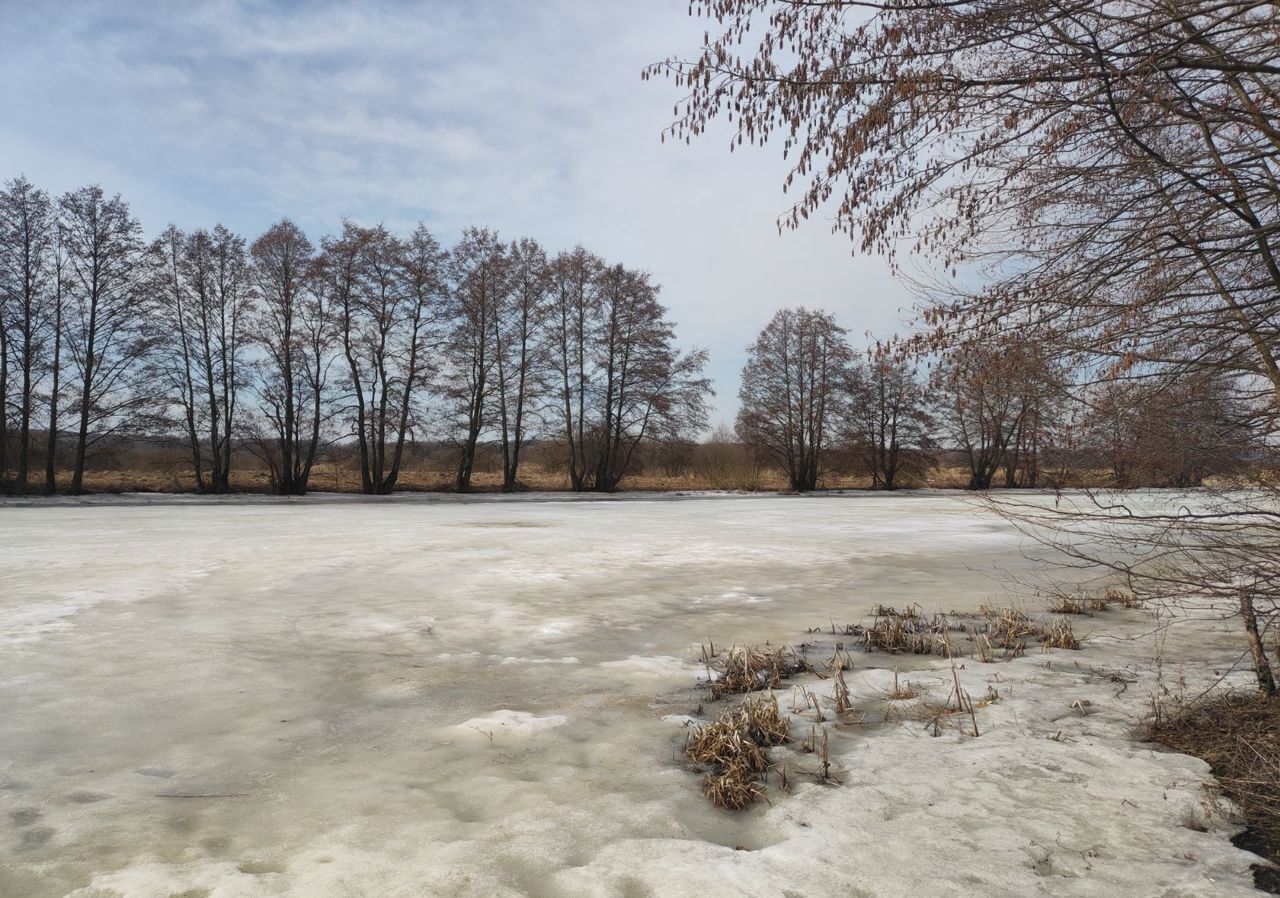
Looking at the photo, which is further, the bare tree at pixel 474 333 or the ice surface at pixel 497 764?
the bare tree at pixel 474 333

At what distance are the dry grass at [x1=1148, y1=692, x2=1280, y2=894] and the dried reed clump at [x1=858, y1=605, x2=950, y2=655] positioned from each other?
1.76 metres

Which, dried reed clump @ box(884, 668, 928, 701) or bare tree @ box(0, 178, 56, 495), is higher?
bare tree @ box(0, 178, 56, 495)

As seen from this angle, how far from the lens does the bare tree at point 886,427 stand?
41219mm

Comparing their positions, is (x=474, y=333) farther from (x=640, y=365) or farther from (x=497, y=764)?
(x=497, y=764)

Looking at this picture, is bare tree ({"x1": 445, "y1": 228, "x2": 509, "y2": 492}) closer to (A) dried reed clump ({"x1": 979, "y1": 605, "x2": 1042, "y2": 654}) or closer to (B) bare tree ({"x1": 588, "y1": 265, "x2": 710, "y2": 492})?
(B) bare tree ({"x1": 588, "y1": 265, "x2": 710, "y2": 492})

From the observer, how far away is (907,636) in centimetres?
612

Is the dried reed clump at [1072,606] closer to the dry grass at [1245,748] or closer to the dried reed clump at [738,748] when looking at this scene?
the dry grass at [1245,748]

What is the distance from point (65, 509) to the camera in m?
20.8

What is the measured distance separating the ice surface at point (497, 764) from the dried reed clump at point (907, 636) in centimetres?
60

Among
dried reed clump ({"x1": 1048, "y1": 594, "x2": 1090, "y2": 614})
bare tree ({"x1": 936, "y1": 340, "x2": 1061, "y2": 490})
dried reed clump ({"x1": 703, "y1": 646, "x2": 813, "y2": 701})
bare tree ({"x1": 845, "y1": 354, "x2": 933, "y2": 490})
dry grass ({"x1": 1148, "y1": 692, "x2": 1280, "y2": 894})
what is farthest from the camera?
bare tree ({"x1": 845, "y1": 354, "x2": 933, "y2": 490})

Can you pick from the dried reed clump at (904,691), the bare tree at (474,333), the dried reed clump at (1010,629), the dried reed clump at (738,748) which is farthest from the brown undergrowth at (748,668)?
the bare tree at (474,333)

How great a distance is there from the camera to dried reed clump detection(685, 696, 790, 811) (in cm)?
328

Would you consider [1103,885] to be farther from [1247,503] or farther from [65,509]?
[65,509]

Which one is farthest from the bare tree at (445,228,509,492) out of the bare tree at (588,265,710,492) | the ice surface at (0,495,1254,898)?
the ice surface at (0,495,1254,898)
